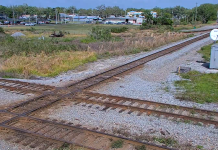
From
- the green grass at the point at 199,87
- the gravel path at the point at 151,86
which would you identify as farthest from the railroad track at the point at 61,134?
the green grass at the point at 199,87

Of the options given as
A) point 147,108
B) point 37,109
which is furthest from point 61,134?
point 147,108

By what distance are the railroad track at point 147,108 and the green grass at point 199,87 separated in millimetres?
1170

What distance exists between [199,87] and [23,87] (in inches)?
281

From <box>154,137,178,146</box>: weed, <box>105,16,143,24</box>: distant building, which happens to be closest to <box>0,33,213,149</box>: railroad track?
<box>154,137,178,146</box>: weed

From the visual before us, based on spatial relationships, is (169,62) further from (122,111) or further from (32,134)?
(32,134)

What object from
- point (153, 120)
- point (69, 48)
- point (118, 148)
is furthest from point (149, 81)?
Result: point (69, 48)

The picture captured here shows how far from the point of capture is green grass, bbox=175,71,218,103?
946cm

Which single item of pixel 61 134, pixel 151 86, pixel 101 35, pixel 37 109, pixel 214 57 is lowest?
pixel 61 134

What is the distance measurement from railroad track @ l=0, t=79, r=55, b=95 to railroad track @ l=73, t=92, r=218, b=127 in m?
1.62

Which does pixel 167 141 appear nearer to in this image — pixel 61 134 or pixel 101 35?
pixel 61 134

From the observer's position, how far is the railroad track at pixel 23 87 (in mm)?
10312

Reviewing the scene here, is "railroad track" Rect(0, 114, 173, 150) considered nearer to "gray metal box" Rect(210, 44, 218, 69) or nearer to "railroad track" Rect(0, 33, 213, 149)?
"railroad track" Rect(0, 33, 213, 149)

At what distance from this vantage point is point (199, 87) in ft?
35.7

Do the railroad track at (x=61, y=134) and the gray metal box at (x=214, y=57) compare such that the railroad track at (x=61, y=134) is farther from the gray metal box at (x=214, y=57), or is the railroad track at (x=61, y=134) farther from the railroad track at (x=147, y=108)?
the gray metal box at (x=214, y=57)
